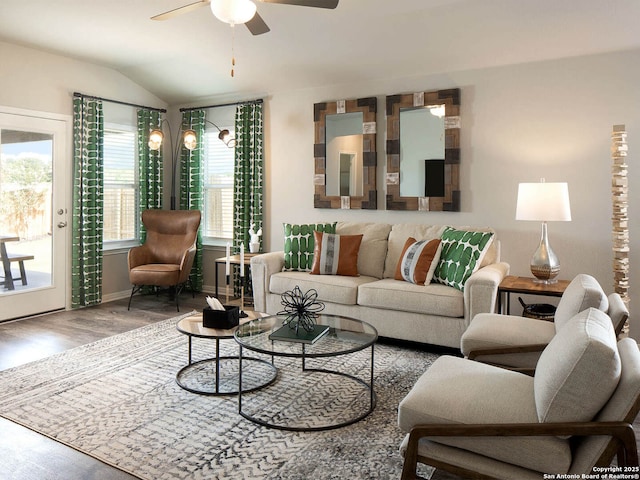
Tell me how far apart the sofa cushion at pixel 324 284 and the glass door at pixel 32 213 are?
2383 millimetres

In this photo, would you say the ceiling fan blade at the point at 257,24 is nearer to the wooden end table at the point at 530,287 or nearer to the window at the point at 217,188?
the wooden end table at the point at 530,287

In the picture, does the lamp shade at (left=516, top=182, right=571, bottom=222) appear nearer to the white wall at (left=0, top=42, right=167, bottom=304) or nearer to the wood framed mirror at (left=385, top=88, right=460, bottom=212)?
the wood framed mirror at (left=385, top=88, right=460, bottom=212)

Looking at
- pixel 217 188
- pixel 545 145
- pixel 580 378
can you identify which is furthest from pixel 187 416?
pixel 217 188

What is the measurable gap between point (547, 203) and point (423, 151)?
1.42m

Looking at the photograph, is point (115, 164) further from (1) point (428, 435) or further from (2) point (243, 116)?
(1) point (428, 435)

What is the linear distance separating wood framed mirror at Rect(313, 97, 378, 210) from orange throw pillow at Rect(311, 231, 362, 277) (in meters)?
0.67

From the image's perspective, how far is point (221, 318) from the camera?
10.4 feet

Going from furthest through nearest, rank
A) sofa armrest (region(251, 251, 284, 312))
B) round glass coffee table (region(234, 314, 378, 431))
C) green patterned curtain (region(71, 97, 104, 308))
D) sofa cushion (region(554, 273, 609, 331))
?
green patterned curtain (region(71, 97, 104, 308)), sofa armrest (region(251, 251, 284, 312)), round glass coffee table (region(234, 314, 378, 431)), sofa cushion (region(554, 273, 609, 331))

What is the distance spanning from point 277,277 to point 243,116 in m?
2.19

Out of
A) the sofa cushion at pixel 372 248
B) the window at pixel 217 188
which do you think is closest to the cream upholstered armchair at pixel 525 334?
the sofa cushion at pixel 372 248

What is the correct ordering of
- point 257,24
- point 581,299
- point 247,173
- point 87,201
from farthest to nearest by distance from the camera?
point 247,173 < point 87,201 < point 257,24 < point 581,299

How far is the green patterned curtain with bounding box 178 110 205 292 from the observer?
623 cm

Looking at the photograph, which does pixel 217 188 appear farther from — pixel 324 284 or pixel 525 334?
pixel 525 334

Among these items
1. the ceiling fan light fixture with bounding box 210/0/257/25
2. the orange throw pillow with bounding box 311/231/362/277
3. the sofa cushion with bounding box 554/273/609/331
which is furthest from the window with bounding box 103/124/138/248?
the sofa cushion with bounding box 554/273/609/331
